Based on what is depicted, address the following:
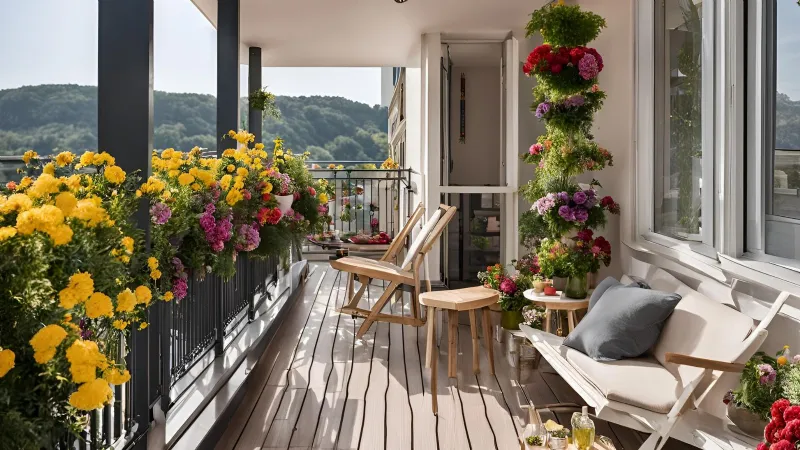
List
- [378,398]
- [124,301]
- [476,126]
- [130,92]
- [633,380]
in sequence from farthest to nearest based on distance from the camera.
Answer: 1. [476,126]
2. [378,398]
3. [633,380]
4. [130,92]
5. [124,301]

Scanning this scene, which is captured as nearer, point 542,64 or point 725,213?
point 725,213

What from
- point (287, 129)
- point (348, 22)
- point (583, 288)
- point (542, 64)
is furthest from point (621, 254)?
point (287, 129)

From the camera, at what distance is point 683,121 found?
164 inches

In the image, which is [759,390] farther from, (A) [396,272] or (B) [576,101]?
(A) [396,272]

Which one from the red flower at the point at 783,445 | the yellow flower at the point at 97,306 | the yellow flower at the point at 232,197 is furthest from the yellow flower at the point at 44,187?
the red flower at the point at 783,445

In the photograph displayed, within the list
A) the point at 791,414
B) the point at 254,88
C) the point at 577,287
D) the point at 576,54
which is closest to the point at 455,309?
the point at 577,287

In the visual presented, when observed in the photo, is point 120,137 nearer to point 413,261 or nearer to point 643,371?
point 643,371

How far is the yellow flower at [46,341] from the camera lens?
143 centimetres

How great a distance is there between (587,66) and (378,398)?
2.33m

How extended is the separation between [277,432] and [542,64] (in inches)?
106

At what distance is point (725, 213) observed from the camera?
343 cm

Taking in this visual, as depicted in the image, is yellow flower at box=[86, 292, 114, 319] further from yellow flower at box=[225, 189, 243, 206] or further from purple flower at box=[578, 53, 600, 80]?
purple flower at box=[578, 53, 600, 80]

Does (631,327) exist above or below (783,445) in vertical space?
above

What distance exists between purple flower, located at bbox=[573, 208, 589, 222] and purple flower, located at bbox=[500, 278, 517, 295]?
823 mm
